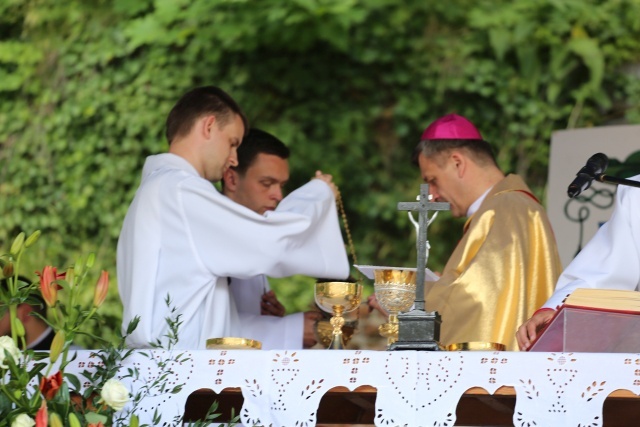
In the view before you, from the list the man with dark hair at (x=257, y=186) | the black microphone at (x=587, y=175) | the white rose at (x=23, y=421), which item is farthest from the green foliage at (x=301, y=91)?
the white rose at (x=23, y=421)

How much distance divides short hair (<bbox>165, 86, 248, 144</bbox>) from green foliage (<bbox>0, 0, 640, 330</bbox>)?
3.28 metres

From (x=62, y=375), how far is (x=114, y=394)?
0.16 meters

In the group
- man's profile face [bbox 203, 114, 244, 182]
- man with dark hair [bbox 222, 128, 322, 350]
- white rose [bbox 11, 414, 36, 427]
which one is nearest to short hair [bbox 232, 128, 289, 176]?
man with dark hair [bbox 222, 128, 322, 350]

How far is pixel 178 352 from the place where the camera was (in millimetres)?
3396

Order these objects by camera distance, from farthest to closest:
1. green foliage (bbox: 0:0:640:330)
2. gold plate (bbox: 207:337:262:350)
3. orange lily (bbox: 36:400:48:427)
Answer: green foliage (bbox: 0:0:640:330), gold plate (bbox: 207:337:262:350), orange lily (bbox: 36:400:48:427)

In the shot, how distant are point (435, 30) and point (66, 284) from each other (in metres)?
5.61

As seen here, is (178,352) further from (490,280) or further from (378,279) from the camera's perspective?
(490,280)

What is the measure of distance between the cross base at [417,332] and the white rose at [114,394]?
792 mm

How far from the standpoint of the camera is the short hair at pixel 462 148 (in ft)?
17.4

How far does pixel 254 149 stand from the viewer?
5633 mm

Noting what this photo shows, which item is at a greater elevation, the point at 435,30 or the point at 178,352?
the point at 435,30

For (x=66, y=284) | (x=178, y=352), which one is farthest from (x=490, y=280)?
(x=66, y=284)

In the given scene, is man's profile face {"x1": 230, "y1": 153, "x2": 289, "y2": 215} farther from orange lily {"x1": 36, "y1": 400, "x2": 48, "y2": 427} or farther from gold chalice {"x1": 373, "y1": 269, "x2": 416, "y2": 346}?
orange lily {"x1": 36, "y1": 400, "x2": 48, "y2": 427}

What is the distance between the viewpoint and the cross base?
132 inches
